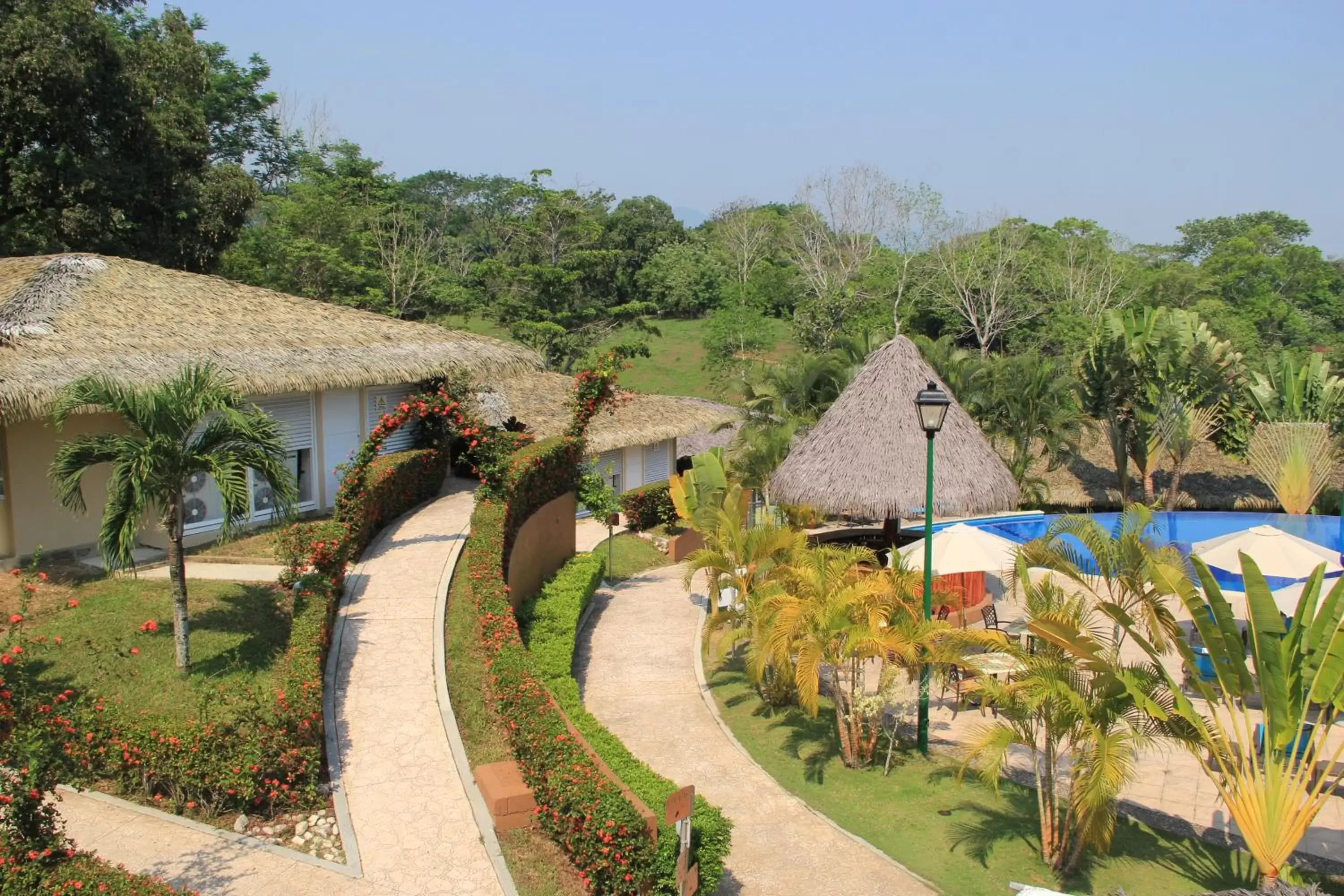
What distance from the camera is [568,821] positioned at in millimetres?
9242

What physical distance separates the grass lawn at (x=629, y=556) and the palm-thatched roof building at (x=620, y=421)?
1653mm

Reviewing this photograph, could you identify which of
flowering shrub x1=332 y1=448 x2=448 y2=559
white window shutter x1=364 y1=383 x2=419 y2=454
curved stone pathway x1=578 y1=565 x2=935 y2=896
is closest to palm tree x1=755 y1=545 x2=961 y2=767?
curved stone pathway x1=578 y1=565 x2=935 y2=896

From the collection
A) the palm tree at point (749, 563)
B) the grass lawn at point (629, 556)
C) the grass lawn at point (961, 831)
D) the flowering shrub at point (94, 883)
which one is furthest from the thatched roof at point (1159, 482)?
the flowering shrub at point (94, 883)

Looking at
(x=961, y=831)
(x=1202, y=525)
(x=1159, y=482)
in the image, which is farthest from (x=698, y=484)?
(x=1159, y=482)

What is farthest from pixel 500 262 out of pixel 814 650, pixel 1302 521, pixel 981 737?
pixel 981 737

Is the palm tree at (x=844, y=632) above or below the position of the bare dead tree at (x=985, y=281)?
below

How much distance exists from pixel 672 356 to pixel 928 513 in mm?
41237

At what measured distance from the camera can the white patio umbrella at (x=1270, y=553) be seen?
14609 mm

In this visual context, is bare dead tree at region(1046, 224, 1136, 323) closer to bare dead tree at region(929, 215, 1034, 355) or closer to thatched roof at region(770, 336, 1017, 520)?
bare dead tree at region(929, 215, 1034, 355)

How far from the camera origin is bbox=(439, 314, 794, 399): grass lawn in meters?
48.3

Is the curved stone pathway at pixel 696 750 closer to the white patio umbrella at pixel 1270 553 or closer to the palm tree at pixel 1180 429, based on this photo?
the white patio umbrella at pixel 1270 553

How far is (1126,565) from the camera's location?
11.1 m

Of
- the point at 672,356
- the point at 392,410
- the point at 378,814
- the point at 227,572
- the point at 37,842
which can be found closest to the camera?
the point at 37,842

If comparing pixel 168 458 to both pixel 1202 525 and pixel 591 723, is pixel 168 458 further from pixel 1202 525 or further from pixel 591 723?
pixel 1202 525
